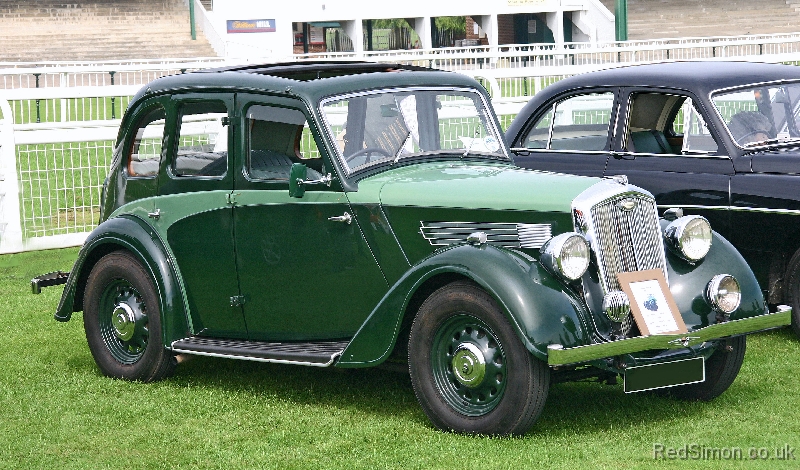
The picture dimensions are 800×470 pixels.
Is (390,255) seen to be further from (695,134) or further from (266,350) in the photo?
(695,134)

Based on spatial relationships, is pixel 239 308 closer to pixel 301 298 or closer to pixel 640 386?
pixel 301 298

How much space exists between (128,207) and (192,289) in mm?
782

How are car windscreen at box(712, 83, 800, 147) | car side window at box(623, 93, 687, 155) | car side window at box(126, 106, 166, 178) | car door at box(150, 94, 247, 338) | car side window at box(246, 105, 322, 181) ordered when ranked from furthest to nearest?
car side window at box(623, 93, 687, 155) → car windscreen at box(712, 83, 800, 147) → car side window at box(126, 106, 166, 178) → car door at box(150, 94, 247, 338) → car side window at box(246, 105, 322, 181)

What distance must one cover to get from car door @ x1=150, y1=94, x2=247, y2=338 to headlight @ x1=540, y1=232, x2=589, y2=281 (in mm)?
2114

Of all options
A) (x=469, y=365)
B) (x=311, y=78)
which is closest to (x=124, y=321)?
(x=311, y=78)

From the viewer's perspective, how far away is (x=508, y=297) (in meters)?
5.80

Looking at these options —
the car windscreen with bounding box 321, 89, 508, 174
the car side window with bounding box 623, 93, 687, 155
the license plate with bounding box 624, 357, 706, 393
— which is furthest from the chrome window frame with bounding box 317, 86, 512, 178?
the car side window with bounding box 623, 93, 687, 155

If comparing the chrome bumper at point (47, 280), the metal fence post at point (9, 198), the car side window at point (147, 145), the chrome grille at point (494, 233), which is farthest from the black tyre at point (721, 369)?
the metal fence post at point (9, 198)

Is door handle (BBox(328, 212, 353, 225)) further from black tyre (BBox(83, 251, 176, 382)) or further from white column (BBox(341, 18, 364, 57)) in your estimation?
white column (BBox(341, 18, 364, 57))

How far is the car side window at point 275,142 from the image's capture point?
703 cm

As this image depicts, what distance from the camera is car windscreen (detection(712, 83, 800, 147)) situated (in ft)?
28.9

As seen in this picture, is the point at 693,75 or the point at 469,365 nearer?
the point at 469,365

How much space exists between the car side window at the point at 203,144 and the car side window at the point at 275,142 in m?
0.20

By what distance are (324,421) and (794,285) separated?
3.58 metres
